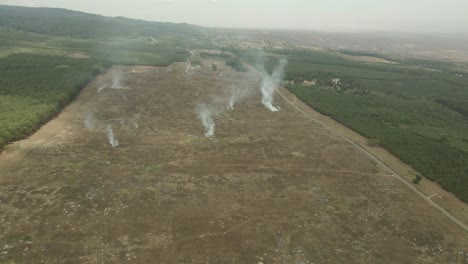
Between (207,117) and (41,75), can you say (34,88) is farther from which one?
(207,117)

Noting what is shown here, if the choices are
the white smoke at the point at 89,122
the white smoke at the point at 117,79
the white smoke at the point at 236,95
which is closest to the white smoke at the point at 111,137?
the white smoke at the point at 89,122

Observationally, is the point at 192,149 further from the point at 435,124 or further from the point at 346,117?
the point at 435,124

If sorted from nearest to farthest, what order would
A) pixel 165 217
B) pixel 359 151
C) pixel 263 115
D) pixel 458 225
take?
pixel 165 217
pixel 458 225
pixel 359 151
pixel 263 115

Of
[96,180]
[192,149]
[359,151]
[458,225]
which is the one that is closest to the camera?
[458,225]

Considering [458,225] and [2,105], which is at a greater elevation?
[2,105]

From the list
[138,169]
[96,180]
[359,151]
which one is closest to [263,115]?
[359,151]

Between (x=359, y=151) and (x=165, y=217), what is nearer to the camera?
(x=165, y=217)

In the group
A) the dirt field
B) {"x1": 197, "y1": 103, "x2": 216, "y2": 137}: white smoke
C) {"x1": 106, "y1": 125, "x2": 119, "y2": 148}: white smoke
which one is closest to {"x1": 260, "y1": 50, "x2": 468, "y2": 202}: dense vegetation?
the dirt field
